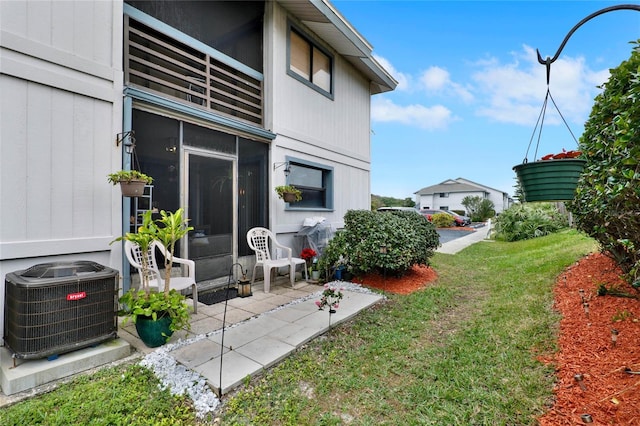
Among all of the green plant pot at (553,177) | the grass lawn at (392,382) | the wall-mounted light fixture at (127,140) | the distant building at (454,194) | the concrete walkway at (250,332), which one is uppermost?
the distant building at (454,194)

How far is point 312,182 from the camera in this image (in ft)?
23.6

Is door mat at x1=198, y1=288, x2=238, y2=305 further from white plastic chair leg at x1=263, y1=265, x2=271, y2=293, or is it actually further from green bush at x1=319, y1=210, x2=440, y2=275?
green bush at x1=319, y1=210, x2=440, y2=275

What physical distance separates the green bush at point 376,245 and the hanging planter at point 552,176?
10.4ft

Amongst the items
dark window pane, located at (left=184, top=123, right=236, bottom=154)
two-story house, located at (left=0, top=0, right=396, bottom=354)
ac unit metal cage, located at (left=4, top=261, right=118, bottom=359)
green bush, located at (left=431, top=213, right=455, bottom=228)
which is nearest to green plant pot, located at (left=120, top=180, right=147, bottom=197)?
two-story house, located at (left=0, top=0, right=396, bottom=354)

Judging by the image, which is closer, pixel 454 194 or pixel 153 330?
pixel 153 330

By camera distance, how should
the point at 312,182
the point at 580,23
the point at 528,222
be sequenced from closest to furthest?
the point at 580,23 < the point at 312,182 < the point at 528,222

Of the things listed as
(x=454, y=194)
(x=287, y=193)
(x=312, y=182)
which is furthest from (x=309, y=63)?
(x=454, y=194)

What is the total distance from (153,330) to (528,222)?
14.1 m

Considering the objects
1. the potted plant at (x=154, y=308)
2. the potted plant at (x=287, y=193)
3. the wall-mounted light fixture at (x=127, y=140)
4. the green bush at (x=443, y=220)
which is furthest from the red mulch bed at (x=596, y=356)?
the green bush at (x=443, y=220)

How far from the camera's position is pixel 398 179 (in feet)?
132

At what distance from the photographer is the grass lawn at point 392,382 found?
2.08m

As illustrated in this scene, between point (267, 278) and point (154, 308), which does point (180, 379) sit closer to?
point (154, 308)

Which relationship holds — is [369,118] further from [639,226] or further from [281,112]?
[639,226]

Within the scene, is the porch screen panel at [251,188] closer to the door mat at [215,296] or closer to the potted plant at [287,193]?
the potted plant at [287,193]
